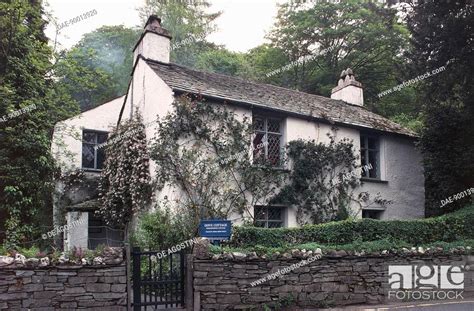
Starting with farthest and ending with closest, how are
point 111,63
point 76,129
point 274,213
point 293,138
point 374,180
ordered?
point 111,63 < point 76,129 < point 374,180 < point 293,138 < point 274,213

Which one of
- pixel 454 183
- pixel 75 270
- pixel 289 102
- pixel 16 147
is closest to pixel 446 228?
pixel 454 183

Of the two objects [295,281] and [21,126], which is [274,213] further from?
[21,126]

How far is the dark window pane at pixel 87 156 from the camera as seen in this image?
805 inches

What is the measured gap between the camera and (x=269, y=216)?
1561 cm

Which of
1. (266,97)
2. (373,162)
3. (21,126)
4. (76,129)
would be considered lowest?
(373,162)

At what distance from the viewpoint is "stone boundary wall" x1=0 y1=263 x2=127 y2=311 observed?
24.4 feet

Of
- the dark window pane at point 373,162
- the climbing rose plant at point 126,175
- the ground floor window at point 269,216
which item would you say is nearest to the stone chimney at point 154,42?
the climbing rose plant at point 126,175

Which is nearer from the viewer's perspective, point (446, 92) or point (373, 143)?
point (446, 92)

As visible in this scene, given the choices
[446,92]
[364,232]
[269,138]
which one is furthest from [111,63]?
[364,232]

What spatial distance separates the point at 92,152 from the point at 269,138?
9.14 meters

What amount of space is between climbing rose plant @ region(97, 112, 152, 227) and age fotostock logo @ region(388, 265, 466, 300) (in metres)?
8.27

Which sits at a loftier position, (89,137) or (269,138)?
(89,137)

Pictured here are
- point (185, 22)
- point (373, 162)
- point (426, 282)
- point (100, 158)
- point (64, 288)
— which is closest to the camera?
point (64, 288)

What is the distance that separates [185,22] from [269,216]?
973 inches
